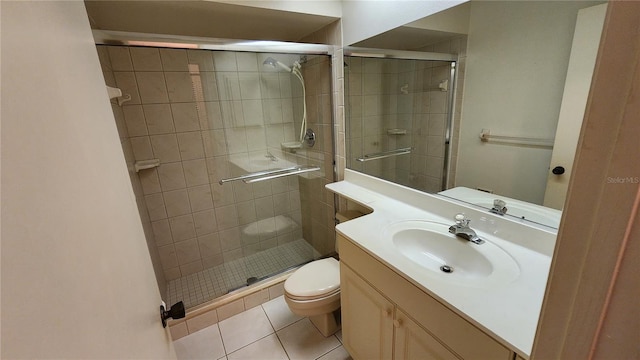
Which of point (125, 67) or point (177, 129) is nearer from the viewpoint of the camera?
point (125, 67)

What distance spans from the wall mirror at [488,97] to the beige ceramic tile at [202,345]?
1.53m

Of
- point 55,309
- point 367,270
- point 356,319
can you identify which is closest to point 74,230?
point 55,309

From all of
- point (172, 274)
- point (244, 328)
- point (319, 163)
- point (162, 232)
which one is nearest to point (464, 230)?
point (319, 163)

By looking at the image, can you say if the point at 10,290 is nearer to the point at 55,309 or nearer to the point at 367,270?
the point at 55,309

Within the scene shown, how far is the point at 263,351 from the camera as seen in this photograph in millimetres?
1556

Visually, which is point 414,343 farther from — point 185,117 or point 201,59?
point 201,59

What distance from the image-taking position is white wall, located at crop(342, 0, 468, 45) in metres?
1.22

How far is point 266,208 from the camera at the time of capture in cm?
246

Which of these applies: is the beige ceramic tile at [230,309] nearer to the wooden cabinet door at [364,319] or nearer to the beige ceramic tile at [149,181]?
the wooden cabinet door at [364,319]

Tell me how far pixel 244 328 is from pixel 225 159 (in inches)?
52.0

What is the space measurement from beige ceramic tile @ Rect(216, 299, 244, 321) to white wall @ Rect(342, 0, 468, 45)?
199cm

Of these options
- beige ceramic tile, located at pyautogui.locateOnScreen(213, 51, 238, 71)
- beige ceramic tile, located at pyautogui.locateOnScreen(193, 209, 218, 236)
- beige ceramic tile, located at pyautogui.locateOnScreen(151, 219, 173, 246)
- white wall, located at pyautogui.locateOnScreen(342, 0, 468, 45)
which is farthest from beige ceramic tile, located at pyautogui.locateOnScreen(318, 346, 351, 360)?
beige ceramic tile, located at pyautogui.locateOnScreen(213, 51, 238, 71)

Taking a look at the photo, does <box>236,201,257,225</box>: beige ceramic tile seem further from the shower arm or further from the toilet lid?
the toilet lid

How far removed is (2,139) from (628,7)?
0.61 metres
